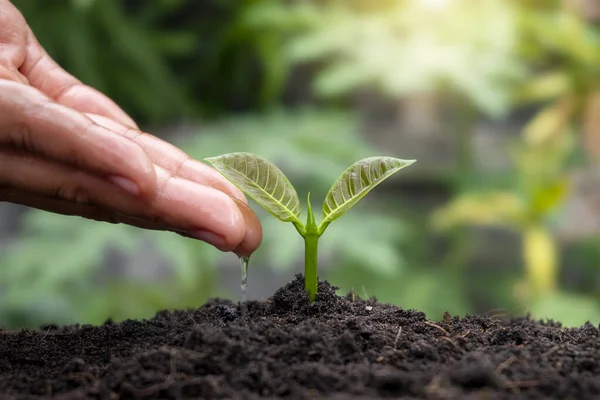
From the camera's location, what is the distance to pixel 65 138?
0.63 m

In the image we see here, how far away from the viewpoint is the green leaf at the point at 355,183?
2.44 feet

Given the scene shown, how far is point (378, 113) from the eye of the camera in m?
2.93

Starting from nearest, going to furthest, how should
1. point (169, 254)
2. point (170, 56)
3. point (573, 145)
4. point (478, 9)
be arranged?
point (169, 254) < point (478, 9) < point (573, 145) < point (170, 56)

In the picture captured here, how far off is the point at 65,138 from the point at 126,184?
0.08 m

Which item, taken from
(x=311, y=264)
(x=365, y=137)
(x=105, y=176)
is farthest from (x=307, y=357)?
(x=365, y=137)

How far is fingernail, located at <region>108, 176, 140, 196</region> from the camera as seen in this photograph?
25.7 inches

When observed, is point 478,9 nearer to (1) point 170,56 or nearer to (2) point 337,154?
(2) point 337,154

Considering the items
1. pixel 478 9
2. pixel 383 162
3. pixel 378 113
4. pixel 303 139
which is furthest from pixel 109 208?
pixel 378 113

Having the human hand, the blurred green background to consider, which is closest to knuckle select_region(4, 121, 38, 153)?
the human hand

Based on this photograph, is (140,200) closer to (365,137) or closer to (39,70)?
(39,70)

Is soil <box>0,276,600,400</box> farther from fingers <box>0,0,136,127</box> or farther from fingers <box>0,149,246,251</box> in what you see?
fingers <box>0,0,136,127</box>

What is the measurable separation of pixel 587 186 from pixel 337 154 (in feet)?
4.85

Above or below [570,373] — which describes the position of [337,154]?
above

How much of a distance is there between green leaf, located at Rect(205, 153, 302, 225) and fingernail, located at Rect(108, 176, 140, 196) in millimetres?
113
